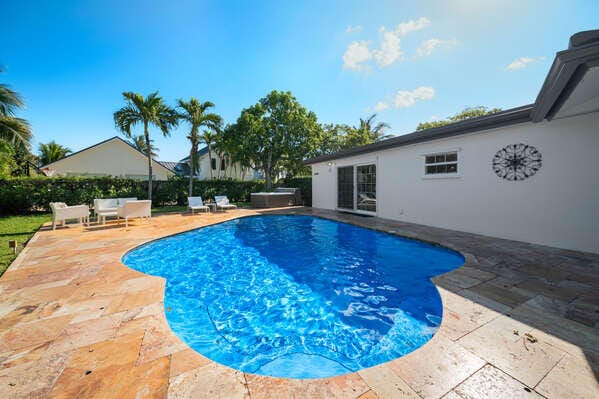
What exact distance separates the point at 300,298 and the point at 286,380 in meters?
1.90

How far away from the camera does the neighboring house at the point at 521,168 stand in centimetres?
391

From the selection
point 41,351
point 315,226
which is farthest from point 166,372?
point 315,226

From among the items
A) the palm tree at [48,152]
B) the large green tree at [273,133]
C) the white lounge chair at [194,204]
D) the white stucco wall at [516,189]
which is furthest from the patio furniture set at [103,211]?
the palm tree at [48,152]

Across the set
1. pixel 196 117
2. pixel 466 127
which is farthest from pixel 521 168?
pixel 196 117

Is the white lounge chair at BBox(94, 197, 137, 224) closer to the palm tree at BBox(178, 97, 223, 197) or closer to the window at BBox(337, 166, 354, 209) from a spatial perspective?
the palm tree at BBox(178, 97, 223, 197)

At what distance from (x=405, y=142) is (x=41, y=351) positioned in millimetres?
9418

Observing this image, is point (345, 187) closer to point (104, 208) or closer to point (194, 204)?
point (194, 204)

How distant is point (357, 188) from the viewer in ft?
35.1

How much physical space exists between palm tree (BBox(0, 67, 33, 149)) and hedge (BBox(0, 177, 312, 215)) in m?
2.71

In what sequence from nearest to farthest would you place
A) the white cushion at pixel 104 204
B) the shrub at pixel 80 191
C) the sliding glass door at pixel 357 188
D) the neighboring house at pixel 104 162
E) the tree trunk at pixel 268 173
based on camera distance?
the white cushion at pixel 104 204 → the shrub at pixel 80 191 → the sliding glass door at pixel 357 188 → the tree trunk at pixel 268 173 → the neighboring house at pixel 104 162

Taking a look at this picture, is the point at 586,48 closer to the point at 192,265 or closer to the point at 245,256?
the point at 245,256

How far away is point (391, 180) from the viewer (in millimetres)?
8938

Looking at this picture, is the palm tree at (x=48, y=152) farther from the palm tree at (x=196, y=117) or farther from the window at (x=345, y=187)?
the window at (x=345, y=187)

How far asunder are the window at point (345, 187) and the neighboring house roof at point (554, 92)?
3.58m
